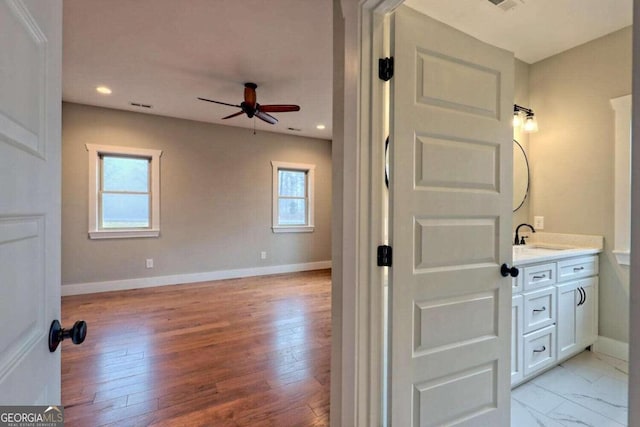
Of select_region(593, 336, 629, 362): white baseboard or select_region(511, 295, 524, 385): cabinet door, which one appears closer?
select_region(511, 295, 524, 385): cabinet door

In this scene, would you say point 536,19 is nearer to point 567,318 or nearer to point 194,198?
point 567,318

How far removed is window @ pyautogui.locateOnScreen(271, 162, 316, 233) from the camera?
5.53m

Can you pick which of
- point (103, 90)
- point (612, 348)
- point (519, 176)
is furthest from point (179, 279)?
point (612, 348)

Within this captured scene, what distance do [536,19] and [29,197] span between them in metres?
3.18

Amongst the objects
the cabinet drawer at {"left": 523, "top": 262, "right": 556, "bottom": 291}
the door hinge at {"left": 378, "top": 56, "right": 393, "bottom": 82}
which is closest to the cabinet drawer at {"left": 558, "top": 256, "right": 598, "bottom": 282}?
the cabinet drawer at {"left": 523, "top": 262, "right": 556, "bottom": 291}

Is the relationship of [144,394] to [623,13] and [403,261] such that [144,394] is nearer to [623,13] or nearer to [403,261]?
[403,261]

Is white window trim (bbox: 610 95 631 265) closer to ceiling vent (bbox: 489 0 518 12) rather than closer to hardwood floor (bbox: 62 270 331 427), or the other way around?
ceiling vent (bbox: 489 0 518 12)

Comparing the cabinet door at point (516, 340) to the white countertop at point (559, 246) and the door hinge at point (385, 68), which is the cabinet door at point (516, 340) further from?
the door hinge at point (385, 68)

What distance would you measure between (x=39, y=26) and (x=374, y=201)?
3.57 ft

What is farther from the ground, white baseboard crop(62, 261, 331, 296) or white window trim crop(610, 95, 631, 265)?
white window trim crop(610, 95, 631, 265)

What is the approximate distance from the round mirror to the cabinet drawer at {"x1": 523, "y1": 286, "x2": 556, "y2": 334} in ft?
3.33

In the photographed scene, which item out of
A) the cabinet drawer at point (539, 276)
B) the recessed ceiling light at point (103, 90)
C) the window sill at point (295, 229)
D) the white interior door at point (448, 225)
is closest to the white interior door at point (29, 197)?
the white interior door at point (448, 225)

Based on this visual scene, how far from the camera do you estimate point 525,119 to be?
111 inches

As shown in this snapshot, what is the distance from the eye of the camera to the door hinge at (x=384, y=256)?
1.21 metres
